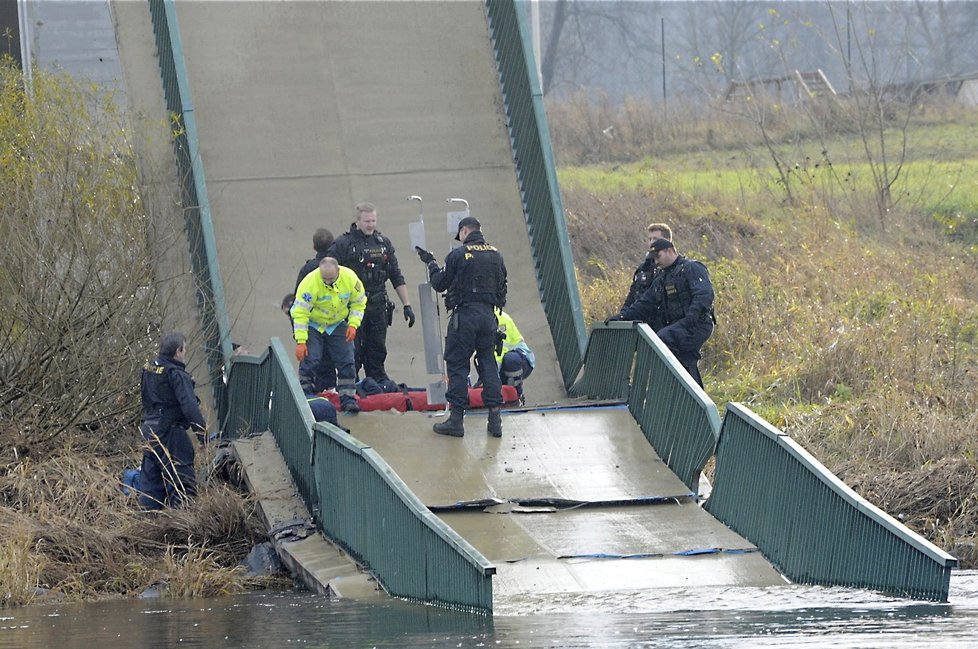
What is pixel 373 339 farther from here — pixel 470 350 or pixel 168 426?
pixel 168 426

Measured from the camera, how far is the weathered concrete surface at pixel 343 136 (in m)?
17.5

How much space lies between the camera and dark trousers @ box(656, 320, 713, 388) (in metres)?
14.1

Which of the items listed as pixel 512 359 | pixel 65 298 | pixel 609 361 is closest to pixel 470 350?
pixel 512 359

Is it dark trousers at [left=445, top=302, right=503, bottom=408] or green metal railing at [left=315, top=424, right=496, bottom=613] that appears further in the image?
dark trousers at [left=445, top=302, right=503, bottom=408]

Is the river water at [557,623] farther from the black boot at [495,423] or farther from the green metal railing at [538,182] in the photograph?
the green metal railing at [538,182]

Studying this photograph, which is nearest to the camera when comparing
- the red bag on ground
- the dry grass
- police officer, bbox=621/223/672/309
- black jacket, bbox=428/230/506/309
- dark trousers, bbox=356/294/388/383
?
the dry grass

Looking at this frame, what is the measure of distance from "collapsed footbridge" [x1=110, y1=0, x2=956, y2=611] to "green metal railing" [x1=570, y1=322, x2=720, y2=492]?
3cm

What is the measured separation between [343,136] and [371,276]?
428cm

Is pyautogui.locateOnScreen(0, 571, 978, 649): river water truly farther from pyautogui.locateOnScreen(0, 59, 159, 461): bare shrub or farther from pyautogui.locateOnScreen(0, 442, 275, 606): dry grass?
pyautogui.locateOnScreen(0, 59, 159, 461): bare shrub

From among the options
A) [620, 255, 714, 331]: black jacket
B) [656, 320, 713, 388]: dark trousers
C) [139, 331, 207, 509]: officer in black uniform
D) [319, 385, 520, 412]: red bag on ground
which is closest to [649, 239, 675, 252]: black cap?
[620, 255, 714, 331]: black jacket

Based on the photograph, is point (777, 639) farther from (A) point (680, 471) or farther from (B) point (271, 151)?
(B) point (271, 151)

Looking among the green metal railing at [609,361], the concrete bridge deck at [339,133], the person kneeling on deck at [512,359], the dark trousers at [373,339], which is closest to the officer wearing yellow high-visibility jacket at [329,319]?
the dark trousers at [373,339]

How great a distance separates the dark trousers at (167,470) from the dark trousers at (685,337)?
13.9 ft

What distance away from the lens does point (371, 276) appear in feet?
48.0
